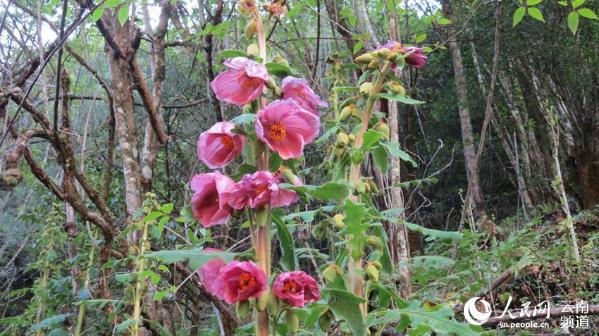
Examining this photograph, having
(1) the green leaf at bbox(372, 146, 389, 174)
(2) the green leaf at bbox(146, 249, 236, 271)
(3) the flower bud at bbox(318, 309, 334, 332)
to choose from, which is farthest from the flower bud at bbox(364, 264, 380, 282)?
(2) the green leaf at bbox(146, 249, 236, 271)

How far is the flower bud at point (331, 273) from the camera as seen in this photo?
105 cm

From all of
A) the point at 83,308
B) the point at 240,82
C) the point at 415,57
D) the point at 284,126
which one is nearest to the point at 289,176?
the point at 284,126

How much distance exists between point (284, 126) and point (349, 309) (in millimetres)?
339

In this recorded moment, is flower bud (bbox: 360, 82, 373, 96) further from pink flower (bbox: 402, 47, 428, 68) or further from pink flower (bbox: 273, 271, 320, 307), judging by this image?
pink flower (bbox: 273, 271, 320, 307)

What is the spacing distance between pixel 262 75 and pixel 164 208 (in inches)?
36.9

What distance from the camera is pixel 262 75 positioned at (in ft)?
2.90

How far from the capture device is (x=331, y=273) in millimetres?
1066

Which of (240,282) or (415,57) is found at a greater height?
(415,57)

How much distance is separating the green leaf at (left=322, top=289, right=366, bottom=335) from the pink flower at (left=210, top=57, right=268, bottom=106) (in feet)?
1.26

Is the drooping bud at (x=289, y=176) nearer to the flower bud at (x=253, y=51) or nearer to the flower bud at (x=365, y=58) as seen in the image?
the flower bud at (x=253, y=51)

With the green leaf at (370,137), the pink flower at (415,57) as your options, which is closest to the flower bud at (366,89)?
the pink flower at (415,57)

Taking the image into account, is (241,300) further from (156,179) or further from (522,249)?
(156,179)

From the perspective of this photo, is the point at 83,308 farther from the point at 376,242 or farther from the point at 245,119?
the point at 245,119

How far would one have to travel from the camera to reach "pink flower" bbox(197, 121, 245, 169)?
0.90 meters
